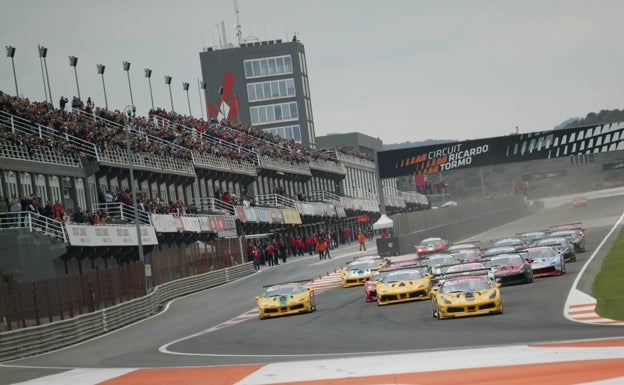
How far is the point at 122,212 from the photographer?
5625 centimetres

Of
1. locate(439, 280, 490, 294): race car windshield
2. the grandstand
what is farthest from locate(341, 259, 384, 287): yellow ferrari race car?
locate(439, 280, 490, 294): race car windshield

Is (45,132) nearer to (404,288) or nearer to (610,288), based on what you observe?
(404,288)

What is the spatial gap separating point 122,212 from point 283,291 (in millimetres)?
20461

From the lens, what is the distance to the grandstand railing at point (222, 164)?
2940 inches

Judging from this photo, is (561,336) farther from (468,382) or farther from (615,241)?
(615,241)

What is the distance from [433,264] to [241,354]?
64.7 feet

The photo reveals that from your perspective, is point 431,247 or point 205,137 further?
point 205,137

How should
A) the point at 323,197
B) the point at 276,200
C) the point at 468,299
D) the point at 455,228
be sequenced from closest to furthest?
the point at 468,299 → the point at 276,200 → the point at 455,228 → the point at 323,197

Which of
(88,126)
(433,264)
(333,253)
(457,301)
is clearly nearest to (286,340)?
(457,301)

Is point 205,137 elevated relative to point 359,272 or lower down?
elevated

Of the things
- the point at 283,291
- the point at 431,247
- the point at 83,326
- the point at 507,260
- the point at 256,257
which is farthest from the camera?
the point at 256,257

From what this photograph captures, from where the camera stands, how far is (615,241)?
6400cm

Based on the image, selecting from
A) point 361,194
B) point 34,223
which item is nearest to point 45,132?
point 34,223

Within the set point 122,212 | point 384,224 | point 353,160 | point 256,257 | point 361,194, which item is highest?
point 353,160
